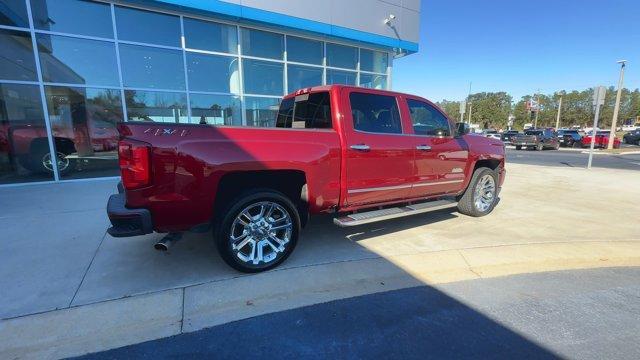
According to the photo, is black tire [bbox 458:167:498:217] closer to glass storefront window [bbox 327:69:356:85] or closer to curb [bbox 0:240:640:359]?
curb [bbox 0:240:640:359]

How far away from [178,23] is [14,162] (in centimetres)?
585

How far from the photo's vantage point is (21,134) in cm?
852

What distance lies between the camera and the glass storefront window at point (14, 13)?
7977 millimetres

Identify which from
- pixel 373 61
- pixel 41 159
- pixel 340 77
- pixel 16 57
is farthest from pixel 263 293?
pixel 373 61

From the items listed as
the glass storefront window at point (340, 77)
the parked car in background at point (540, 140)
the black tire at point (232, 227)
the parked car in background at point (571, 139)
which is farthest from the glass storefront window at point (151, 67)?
the parked car in background at point (571, 139)

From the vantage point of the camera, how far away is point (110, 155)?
9.91m

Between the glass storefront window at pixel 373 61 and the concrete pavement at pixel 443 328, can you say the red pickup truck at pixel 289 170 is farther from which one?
the glass storefront window at pixel 373 61

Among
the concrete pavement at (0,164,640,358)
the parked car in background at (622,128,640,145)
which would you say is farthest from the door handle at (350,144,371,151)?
the parked car in background at (622,128,640,145)

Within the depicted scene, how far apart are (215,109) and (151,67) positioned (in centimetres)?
220

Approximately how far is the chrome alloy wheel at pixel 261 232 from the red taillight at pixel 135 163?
3.05 feet

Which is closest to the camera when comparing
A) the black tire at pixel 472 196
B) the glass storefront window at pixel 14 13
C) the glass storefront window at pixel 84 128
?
the black tire at pixel 472 196

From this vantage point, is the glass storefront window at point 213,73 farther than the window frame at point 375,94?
Yes

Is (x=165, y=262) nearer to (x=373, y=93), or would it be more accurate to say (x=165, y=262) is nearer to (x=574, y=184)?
(x=373, y=93)

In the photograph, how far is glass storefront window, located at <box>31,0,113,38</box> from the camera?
8.35 metres
